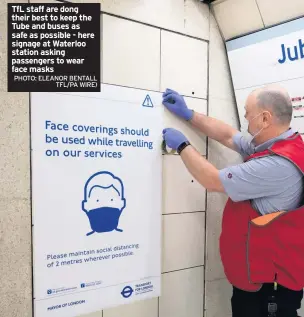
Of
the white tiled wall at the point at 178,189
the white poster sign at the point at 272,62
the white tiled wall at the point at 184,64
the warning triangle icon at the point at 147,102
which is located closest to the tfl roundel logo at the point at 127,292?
the white tiled wall at the point at 178,189

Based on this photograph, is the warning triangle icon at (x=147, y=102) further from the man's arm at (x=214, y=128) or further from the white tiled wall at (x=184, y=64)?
the man's arm at (x=214, y=128)

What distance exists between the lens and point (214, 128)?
1.72m

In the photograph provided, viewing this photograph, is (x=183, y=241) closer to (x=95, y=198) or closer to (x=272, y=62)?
(x=95, y=198)

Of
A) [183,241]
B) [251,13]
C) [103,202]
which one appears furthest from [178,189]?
[251,13]

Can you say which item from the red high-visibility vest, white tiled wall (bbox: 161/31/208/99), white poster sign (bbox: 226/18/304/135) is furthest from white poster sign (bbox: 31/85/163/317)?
white poster sign (bbox: 226/18/304/135)

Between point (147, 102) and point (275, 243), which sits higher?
point (147, 102)

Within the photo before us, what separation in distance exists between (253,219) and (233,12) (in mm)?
994

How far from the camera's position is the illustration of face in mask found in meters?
1.44

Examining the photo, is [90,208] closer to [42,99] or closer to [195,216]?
[42,99]

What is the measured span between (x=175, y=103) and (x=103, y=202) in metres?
0.54

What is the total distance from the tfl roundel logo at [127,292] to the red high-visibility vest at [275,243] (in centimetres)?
47

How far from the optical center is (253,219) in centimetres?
145

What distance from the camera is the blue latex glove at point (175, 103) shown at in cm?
162

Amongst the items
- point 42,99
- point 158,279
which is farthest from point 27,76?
point 158,279
